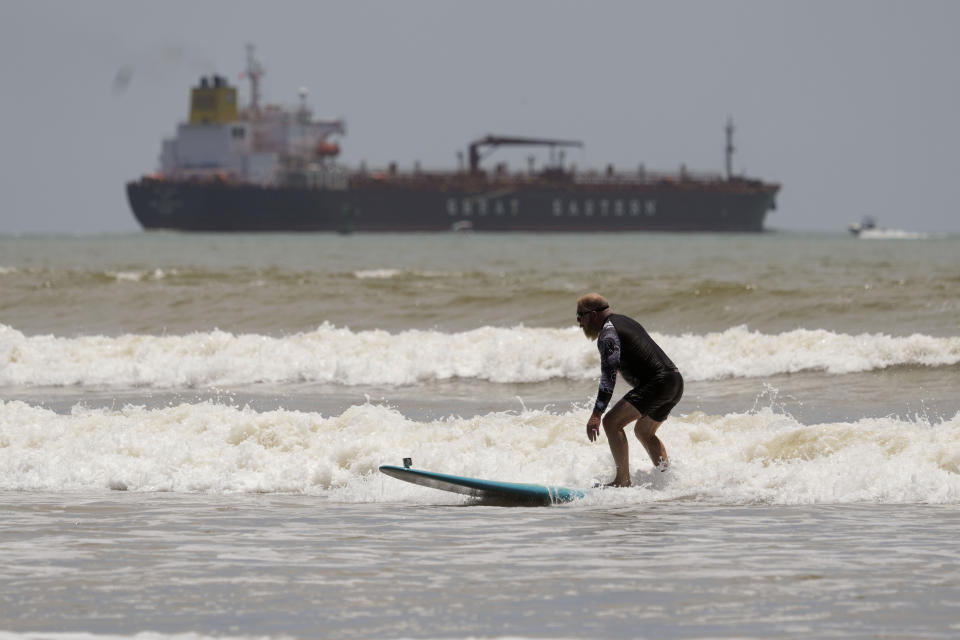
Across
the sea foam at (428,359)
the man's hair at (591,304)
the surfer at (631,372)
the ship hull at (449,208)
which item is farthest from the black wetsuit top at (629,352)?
the ship hull at (449,208)

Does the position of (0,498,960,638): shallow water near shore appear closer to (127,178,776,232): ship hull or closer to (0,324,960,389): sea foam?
(0,324,960,389): sea foam

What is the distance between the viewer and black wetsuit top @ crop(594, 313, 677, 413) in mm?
9312

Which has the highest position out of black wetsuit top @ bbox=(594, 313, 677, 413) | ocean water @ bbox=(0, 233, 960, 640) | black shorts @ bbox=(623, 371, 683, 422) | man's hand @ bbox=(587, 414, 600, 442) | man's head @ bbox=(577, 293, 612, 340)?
man's head @ bbox=(577, 293, 612, 340)

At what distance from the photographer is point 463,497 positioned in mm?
9898

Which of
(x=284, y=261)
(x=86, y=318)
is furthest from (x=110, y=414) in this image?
(x=284, y=261)

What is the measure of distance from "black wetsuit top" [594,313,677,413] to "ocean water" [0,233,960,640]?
861 mm

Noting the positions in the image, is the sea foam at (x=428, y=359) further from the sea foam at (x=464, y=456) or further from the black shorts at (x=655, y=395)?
the black shorts at (x=655, y=395)

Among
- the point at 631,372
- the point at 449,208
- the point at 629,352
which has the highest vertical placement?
the point at 449,208

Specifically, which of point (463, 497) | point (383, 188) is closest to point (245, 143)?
point (383, 188)

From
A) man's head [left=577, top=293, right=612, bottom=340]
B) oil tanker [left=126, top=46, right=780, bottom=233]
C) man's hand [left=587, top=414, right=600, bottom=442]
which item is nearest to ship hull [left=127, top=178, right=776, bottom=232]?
oil tanker [left=126, top=46, right=780, bottom=233]

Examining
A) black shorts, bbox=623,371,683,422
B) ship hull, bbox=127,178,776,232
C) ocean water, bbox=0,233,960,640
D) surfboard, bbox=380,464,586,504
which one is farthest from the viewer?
ship hull, bbox=127,178,776,232

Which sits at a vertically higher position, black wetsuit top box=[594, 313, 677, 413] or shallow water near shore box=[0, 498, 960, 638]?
black wetsuit top box=[594, 313, 677, 413]

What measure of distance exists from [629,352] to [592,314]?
397 mm

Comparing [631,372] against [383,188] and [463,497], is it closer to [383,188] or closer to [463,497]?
[463,497]
